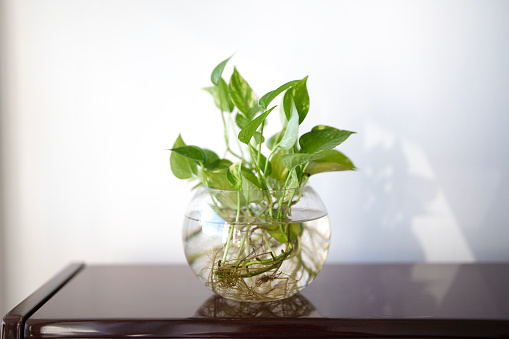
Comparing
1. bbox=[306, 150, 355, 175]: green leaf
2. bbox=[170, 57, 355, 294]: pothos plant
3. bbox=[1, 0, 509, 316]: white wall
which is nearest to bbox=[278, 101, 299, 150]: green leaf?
bbox=[170, 57, 355, 294]: pothos plant

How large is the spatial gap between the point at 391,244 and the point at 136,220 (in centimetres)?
57

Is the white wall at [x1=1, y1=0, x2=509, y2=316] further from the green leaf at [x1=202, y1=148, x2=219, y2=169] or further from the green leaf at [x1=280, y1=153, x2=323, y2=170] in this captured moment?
the green leaf at [x1=280, y1=153, x2=323, y2=170]

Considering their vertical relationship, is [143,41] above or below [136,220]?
above

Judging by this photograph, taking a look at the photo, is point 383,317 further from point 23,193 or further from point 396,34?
point 23,193

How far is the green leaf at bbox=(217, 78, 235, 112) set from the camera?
28.0 inches

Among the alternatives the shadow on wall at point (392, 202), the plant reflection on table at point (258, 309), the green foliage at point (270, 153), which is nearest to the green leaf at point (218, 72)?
the green foliage at point (270, 153)

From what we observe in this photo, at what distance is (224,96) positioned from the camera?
28.5 inches

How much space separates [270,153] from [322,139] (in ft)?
0.25

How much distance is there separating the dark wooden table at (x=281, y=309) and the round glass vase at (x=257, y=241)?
0.04m

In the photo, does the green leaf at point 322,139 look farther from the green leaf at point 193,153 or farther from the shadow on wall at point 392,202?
the shadow on wall at point 392,202

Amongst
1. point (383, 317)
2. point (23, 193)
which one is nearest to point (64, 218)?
point (23, 193)

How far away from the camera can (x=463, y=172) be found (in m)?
0.97

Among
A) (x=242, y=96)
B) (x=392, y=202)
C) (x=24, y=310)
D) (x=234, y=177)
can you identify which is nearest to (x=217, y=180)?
(x=234, y=177)

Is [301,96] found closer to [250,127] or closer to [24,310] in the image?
[250,127]
